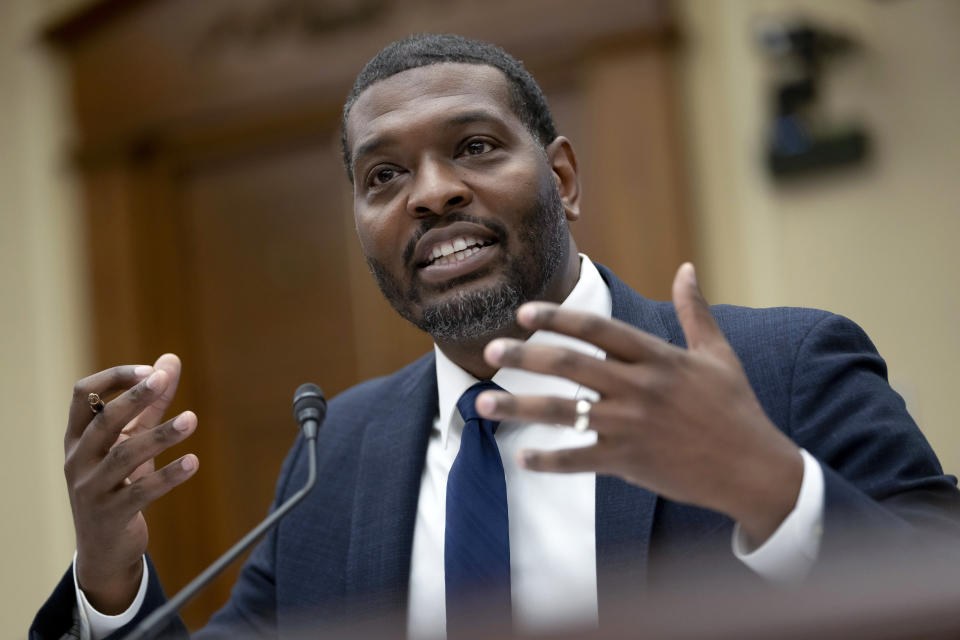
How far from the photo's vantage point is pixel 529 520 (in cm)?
145

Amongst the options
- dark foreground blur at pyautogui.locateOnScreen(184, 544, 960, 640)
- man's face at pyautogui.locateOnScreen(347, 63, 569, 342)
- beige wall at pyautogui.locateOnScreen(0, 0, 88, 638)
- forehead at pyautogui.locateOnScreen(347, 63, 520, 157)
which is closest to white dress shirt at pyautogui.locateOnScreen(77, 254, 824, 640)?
man's face at pyautogui.locateOnScreen(347, 63, 569, 342)

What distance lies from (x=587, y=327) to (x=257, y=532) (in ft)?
1.61

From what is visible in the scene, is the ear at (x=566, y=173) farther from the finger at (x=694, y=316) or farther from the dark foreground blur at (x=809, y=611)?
the dark foreground blur at (x=809, y=611)

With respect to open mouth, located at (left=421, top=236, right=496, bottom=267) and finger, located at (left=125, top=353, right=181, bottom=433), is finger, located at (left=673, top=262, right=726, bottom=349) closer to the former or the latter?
open mouth, located at (left=421, top=236, right=496, bottom=267)

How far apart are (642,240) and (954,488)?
1.94m

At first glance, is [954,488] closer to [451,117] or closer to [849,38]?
[451,117]

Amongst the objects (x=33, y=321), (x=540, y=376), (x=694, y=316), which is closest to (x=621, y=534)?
(x=540, y=376)

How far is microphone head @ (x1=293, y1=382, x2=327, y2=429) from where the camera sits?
4.38ft

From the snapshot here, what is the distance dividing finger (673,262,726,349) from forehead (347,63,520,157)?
0.65 m

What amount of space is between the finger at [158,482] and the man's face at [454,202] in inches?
16.6

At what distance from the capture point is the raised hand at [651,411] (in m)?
0.91

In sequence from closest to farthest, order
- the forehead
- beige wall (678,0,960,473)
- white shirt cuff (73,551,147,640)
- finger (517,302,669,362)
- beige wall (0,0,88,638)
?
finger (517,302,669,362), white shirt cuff (73,551,147,640), the forehead, beige wall (678,0,960,473), beige wall (0,0,88,638)

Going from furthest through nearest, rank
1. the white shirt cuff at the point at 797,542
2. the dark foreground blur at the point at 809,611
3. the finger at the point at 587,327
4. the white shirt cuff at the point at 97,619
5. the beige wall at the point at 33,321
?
the beige wall at the point at 33,321 → the white shirt cuff at the point at 97,619 → the white shirt cuff at the point at 797,542 → the finger at the point at 587,327 → the dark foreground blur at the point at 809,611

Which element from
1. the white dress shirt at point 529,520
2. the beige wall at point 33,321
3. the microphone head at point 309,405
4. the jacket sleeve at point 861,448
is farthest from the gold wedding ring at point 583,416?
the beige wall at point 33,321
